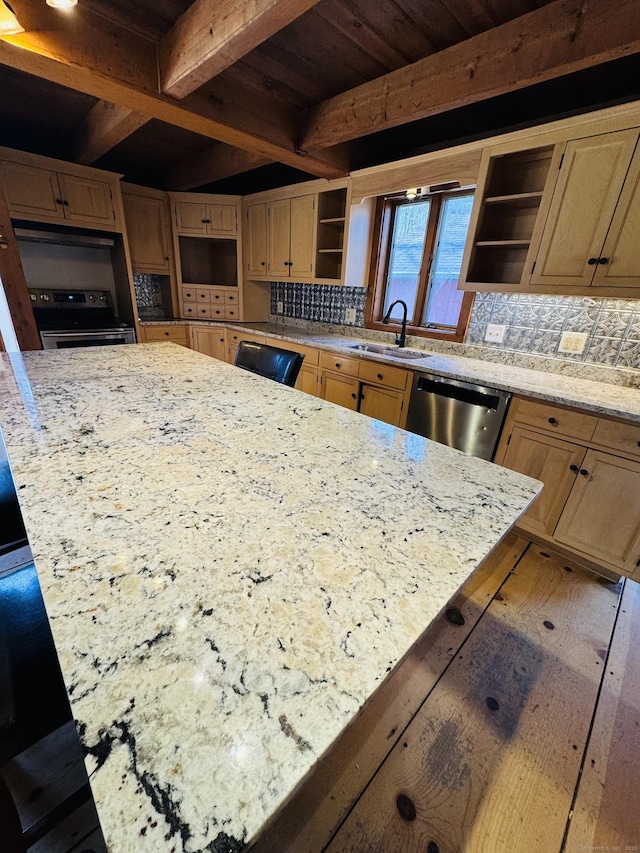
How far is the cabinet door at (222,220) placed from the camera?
3.95 metres

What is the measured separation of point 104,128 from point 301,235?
5.44 ft

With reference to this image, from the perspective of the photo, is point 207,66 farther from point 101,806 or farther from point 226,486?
point 101,806

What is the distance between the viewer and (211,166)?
3.33 metres

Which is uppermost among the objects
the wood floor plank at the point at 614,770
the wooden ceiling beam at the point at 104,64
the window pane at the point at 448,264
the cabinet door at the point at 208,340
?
the wooden ceiling beam at the point at 104,64

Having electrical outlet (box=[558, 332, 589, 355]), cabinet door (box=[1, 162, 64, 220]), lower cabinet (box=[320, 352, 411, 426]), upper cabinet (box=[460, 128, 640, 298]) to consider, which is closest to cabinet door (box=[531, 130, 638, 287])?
upper cabinet (box=[460, 128, 640, 298])

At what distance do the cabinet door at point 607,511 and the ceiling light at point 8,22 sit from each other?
2.90 metres

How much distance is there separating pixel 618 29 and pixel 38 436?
2.54 meters

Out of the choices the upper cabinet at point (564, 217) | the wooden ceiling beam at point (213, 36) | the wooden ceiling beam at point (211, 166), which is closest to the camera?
the wooden ceiling beam at point (213, 36)

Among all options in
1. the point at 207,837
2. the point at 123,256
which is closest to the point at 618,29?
the point at 207,837

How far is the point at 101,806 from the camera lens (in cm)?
31

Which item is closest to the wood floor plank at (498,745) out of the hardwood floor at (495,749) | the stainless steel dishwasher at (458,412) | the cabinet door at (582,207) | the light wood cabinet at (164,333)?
the hardwood floor at (495,749)

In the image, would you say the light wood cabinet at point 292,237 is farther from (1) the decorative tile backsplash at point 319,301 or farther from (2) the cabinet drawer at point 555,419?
(2) the cabinet drawer at point 555,419

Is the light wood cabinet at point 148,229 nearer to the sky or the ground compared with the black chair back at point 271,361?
nearer to the sky

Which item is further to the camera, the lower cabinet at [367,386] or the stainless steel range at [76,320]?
the stainless steel range at [76,320]
